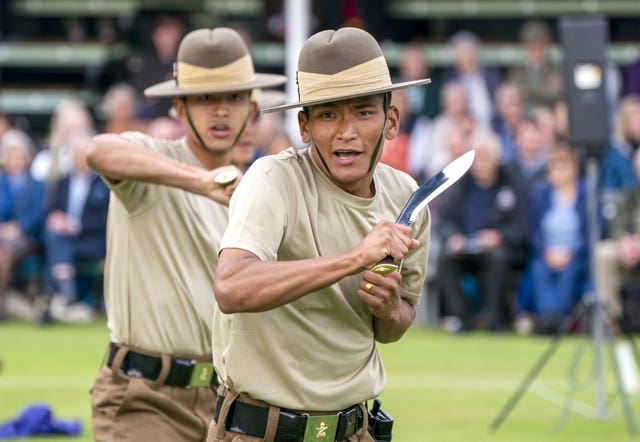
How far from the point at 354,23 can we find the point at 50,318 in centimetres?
572

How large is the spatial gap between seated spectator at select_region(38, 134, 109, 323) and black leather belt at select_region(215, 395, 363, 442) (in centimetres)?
1289

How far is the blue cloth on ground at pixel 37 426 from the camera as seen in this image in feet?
33.8

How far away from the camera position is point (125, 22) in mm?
22734

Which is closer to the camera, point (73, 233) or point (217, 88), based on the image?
point (217, 88)

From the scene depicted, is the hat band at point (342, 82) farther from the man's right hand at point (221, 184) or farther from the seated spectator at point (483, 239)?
the seated spectator at point (483, 239)

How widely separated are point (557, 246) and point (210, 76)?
31.7 feet

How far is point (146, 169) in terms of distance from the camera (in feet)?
19.1

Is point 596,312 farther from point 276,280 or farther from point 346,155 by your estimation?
point 276,280

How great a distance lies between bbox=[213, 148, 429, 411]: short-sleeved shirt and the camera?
185 inches

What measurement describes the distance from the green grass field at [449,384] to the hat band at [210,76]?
4.28 metres

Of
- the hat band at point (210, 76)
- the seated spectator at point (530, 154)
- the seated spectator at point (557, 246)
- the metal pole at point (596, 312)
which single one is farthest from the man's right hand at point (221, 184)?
the seated spectator at point (530, 154)

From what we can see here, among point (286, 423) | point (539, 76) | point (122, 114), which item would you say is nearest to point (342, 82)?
point (286, 423)

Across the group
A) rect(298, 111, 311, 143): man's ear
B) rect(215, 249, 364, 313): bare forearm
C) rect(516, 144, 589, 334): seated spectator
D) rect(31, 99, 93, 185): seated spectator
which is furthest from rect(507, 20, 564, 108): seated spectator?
rect(215, 249, 364, 313): bare forearm

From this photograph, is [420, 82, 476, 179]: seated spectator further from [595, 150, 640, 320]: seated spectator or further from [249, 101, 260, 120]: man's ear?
[249, 101, 260, 120]: man's ear
